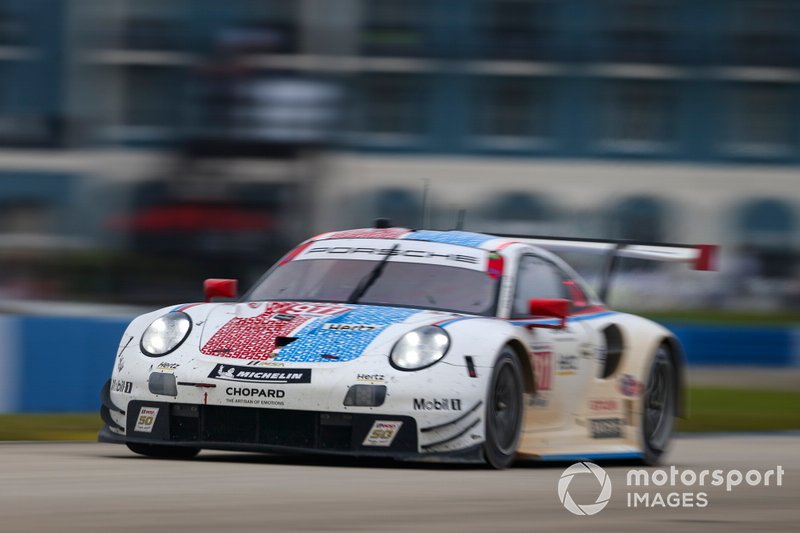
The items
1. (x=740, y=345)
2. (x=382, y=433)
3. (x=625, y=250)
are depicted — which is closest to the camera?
(x=382, y=433)

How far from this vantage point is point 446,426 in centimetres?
681

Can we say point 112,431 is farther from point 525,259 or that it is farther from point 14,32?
point 14,32

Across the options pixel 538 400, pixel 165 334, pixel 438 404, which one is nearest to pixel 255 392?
pixel 165 334

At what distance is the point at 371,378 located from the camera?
680cm

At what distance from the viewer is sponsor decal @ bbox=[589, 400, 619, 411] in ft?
27.0

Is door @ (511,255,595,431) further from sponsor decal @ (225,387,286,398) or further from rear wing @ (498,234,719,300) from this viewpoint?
sponsor decal @ (225,387,286,398)

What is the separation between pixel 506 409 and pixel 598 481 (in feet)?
1.80

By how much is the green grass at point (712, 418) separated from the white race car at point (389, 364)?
2.09 m

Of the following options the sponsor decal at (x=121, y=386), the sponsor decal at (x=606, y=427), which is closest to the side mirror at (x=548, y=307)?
the sponsor decal at (x=606, y=427)

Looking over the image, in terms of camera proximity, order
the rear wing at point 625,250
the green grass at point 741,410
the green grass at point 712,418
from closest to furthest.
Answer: the rear wing at point 625,250, the green grass at point 712,418, the green grass at point 741,410

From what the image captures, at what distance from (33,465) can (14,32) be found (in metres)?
37.6

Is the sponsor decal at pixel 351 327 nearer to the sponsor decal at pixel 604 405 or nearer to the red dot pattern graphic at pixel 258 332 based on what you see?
the red dot pattern graphic at pixel 258 332

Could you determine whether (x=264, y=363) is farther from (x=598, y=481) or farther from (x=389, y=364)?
(x=598, y=481)

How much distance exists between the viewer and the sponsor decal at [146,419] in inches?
277
